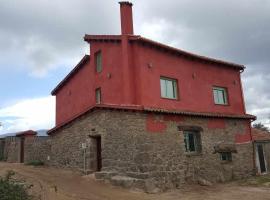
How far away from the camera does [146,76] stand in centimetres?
1884

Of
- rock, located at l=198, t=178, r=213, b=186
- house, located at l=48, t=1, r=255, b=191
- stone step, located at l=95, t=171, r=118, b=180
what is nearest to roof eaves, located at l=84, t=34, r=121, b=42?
house, located at l=48, t=1, r=255, b=191

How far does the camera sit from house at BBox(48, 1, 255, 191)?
16.8 m

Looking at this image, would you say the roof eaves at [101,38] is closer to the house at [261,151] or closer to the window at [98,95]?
the window at [98,95]

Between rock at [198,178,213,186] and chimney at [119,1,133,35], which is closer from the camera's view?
rock at [198,178,213,186]

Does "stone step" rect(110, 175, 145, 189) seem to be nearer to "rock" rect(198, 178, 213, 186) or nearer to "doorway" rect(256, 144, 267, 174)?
"rock" rect(198, 178, 213, 186)

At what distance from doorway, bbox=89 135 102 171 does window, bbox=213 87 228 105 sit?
8.95m

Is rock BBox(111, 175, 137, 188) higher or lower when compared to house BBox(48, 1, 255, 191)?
lower

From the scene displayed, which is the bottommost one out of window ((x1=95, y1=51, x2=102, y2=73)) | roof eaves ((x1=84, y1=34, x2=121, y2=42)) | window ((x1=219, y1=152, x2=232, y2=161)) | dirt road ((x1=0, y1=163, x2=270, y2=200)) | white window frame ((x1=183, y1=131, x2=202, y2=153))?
dirt road ((x1=0, y1=163, x2=270, y2=200))

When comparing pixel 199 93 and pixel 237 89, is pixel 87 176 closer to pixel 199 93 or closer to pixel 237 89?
pixel 199 93

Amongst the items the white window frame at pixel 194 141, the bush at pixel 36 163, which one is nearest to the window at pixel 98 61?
the white window frame at pixel 194 141

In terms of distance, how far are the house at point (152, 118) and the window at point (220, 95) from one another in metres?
0.07

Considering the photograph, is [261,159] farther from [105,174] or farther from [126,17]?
[126,17]

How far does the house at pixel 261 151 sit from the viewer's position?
23.6 m

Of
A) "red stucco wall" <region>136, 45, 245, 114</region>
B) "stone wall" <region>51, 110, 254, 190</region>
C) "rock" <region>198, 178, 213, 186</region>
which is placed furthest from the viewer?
"red stucco wall" <region>136, 45, 245, 114</region>
